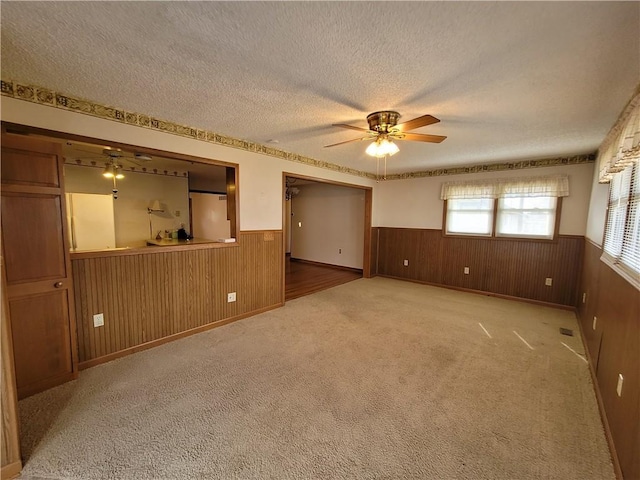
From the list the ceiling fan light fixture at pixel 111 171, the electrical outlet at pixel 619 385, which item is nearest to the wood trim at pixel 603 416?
the electrical outlet at pixel 619 385

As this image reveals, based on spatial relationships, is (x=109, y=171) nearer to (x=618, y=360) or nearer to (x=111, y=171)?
(x=111, y=171)

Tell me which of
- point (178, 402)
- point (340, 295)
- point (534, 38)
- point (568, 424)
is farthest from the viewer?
point (340, 295)

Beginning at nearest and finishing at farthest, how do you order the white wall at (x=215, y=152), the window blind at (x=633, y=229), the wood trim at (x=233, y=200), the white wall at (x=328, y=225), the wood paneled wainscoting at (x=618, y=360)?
the wood paneled wainscoting at (x=618, y=360) → the window blind at (x=633, y=229) → the white wall at (x=215, y=152) → the wood trim at (x=233, y=200) → the white wall at (x=328, y=225)

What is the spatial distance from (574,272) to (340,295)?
3663 mm

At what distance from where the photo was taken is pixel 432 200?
5.45 meters

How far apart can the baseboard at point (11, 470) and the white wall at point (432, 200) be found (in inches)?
228

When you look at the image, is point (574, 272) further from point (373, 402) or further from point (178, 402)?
point (178, 402)

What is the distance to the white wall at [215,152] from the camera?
6.91ft

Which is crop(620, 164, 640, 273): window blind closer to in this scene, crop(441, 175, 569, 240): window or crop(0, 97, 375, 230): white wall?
crop(441, 175, 569, 240): window

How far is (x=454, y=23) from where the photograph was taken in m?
1.29

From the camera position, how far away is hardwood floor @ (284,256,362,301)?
5078mm

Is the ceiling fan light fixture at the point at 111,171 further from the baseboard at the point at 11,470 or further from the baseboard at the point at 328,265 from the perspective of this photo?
the baseboard at the point at 328,265

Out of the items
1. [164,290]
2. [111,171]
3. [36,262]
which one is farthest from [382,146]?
[111,171]

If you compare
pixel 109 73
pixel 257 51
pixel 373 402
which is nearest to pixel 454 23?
pixel 257 51
